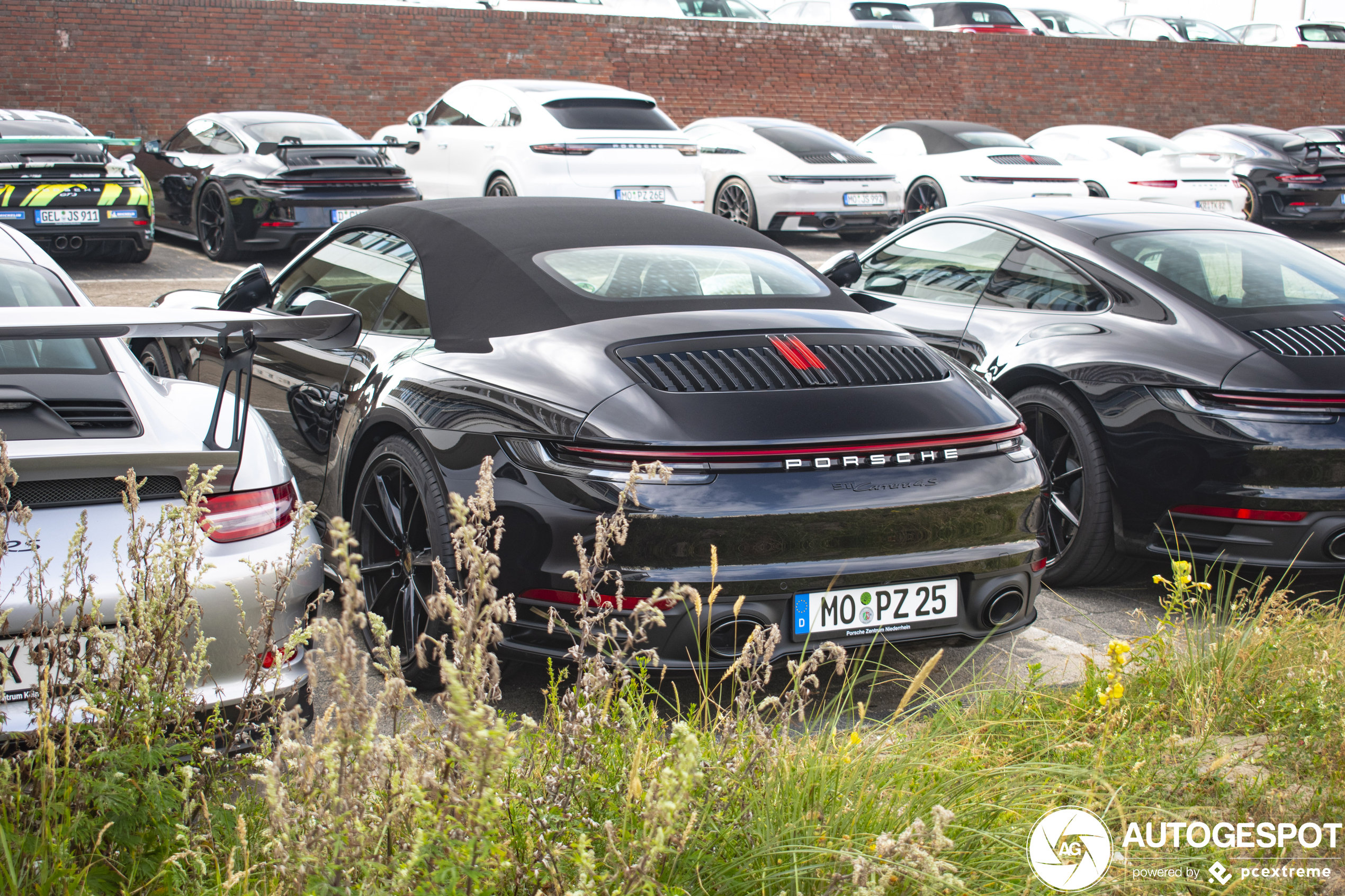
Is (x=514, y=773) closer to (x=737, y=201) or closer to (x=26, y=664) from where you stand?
(x=26, y=664)

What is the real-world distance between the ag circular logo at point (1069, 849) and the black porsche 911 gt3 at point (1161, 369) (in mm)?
1525

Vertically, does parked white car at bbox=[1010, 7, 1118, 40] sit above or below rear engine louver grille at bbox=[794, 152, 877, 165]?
above

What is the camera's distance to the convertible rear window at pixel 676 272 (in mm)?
3906

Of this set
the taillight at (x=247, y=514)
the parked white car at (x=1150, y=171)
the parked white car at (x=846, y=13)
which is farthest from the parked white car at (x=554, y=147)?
the parked white car at (x=846, y=13)

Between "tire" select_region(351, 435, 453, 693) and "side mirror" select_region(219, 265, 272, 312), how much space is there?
113cm

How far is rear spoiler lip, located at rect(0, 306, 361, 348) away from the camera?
2.60 m

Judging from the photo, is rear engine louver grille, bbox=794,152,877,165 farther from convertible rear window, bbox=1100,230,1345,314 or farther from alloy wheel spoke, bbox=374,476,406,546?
alloy wheel spoke, bbox=374,476,406,546

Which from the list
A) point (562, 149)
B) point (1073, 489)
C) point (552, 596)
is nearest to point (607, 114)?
point (562, 149)

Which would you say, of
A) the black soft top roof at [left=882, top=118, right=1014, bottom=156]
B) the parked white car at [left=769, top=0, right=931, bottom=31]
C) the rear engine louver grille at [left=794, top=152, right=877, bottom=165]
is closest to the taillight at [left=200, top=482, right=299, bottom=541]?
the rear engine louver grille at [left=794, top=152, right=877, bottom=165]

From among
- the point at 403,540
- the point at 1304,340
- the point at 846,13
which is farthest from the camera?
the point at 846,13

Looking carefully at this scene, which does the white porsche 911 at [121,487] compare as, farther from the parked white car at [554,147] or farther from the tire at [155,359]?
the parked white car at [554,147]

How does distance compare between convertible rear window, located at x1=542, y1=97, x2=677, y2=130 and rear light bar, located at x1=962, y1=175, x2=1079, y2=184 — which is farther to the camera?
rear light bar, located at x1=962, y1=175, x2=1079, y2=184

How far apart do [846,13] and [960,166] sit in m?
12.2

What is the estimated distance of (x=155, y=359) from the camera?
19.1 feet
